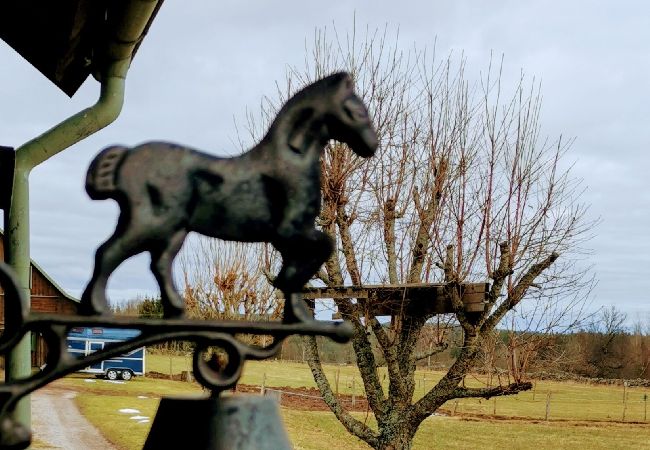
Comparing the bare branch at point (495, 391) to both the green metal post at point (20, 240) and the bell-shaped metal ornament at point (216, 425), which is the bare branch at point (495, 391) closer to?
the green metal post at point (20, 240)

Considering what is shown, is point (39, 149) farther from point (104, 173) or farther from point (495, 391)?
point (495, 391)

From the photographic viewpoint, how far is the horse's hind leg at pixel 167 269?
5.04 ft

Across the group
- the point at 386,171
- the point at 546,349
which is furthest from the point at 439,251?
the point at 546,349

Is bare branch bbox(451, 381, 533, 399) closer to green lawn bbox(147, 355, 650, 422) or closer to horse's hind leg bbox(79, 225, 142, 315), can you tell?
horse's hind leg bbox(79, 225, 142, 315)

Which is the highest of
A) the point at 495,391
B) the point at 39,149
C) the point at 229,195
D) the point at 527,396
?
the point at 39,149

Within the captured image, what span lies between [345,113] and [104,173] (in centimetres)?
55

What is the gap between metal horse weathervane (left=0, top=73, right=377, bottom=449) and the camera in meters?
1.48

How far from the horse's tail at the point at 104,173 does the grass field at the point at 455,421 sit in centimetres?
1157

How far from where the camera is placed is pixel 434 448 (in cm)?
1684

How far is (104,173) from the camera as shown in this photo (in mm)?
1518

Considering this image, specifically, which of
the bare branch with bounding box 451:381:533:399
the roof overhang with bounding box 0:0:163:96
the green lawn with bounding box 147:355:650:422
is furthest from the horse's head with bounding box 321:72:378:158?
the green lawn with bounding box 147:355:650:422

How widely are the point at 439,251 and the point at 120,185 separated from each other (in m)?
7.36

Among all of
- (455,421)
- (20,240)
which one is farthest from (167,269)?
(455,421)

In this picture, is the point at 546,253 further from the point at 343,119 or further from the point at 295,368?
the point at 295,368
